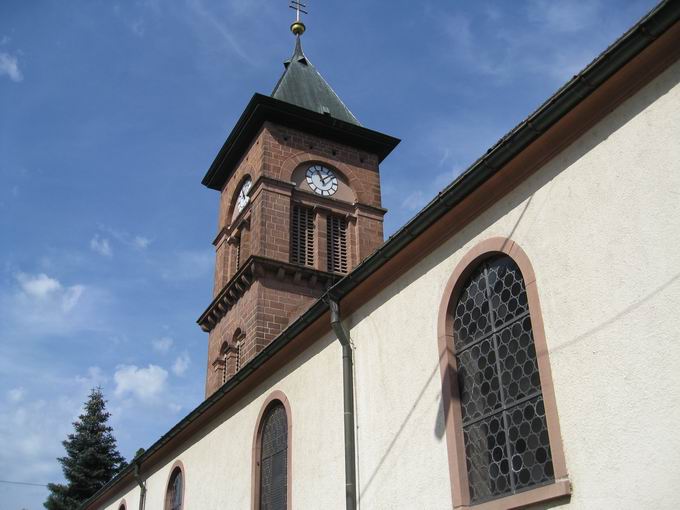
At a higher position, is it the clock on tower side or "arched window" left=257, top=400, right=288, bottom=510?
the clock on tower side

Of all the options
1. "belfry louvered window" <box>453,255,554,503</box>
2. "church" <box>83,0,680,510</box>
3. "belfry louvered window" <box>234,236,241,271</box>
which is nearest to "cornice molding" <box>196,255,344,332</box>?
"belfry louvered window" <box>234,236,241,271</box>

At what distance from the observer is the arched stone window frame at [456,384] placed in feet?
24.1

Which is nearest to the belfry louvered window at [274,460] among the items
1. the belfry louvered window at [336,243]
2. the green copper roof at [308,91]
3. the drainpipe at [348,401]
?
the drainpipe at [348,401]

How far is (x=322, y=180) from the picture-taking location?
78.2ft

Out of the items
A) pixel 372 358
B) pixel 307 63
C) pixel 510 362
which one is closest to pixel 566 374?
pixel 510 362

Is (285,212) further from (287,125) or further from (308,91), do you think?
(308,91)

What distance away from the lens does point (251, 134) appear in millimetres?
24391

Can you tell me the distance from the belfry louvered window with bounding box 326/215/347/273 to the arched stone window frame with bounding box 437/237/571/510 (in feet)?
43.1

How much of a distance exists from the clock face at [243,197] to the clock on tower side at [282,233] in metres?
0.03

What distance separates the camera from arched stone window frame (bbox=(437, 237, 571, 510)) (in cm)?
733

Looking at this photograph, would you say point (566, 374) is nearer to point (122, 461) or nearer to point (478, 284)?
point (478, 284)

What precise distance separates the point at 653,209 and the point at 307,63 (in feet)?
73.9

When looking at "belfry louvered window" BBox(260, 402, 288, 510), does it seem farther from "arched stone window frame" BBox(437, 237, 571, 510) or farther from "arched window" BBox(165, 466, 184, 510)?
"arched stone window frame" BBox(437, 237, 571, 510)

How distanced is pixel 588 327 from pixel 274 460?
743 cm
